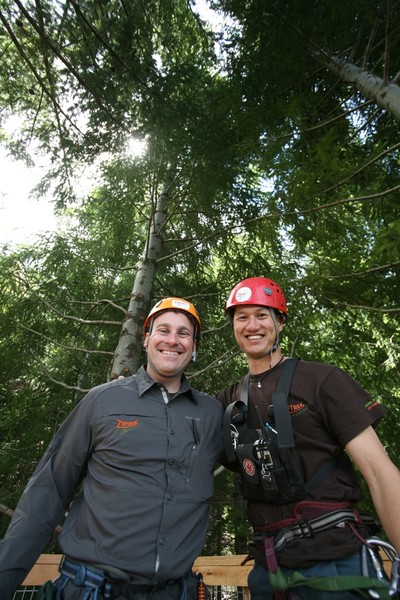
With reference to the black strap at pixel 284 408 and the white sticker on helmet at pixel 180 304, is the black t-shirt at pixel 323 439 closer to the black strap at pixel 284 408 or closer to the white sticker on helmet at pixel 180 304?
the black strap at pixel 284 408

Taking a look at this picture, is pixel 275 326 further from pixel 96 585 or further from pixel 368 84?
pixel 368 84

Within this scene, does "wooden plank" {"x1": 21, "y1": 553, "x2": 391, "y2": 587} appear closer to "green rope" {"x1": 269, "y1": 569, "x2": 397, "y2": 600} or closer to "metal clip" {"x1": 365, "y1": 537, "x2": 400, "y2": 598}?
"green rope" {"x1": 269, "y1": 569, "x2": 397, "y2": 600}

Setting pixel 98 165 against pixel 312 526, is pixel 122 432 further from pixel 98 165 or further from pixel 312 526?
pixel 98 165

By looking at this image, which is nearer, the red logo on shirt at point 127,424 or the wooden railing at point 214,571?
the red logo on shirt at point 127,424

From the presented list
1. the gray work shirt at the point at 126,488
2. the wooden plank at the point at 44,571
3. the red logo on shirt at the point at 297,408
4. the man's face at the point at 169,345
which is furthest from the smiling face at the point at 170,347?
the wooden plank at the point at 44,571

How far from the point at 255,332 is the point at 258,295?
31 cm

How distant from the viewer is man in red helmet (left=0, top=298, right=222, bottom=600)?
1.92m

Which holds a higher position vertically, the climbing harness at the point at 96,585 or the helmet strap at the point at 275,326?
the helmet strap at the point at 275,326

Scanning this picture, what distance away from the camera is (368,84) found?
16.1ft

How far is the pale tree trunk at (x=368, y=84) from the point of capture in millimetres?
4492

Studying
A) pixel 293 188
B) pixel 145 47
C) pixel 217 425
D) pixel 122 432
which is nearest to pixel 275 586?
pixel 217 425

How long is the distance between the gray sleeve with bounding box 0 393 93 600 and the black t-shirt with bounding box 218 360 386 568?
1.18 meters

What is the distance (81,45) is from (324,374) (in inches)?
197

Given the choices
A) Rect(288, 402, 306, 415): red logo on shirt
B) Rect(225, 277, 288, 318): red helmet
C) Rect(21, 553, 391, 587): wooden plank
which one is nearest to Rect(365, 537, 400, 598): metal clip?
Rect(288, 402, 306, 415): red logo on shirt
